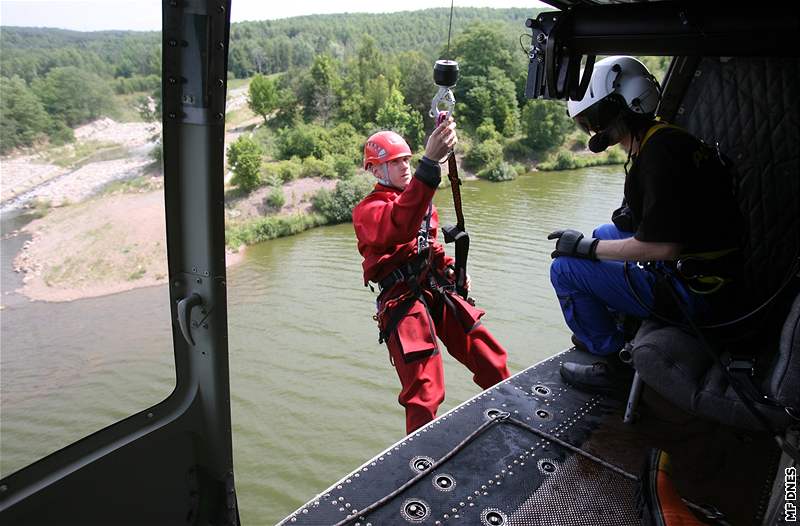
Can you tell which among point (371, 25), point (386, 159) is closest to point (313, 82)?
point (386, 159)

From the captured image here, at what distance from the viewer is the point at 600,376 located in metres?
3.13

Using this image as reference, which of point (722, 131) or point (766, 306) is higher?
point (722, 131)

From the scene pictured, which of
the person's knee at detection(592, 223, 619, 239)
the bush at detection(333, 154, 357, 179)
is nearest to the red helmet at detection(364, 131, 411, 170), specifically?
the person's knee at detection(592, 223, 619, 239)

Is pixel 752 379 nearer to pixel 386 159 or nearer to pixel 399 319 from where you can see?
pixel 399 319

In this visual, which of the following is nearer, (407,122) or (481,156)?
(407,122)

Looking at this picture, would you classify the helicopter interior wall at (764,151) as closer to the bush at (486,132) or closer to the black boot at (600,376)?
the black boot at (600,376)

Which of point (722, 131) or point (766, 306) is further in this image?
point (722, 131)

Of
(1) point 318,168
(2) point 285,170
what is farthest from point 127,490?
(1) point 318,168

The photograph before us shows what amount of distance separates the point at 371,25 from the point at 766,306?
291ft

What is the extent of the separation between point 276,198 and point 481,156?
13830 mm

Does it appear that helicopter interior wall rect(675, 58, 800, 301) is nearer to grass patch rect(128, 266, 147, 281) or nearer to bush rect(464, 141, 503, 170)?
grass patch rect(128, 266, 147, 281)

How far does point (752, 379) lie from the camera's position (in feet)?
7.39

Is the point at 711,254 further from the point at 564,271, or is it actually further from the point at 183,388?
the point at 183,388

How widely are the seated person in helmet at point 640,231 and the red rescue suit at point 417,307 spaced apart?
0.58 metres
